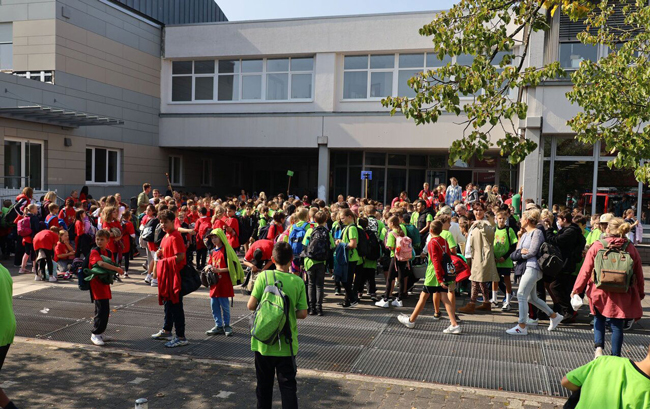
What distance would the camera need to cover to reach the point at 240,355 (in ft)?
22.1

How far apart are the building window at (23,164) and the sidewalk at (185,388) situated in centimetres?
1350

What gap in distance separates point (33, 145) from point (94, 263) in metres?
14.3

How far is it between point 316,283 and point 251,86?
17723 mm

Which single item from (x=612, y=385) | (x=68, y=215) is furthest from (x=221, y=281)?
(x=68, y=215)

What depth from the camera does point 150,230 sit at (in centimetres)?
1062

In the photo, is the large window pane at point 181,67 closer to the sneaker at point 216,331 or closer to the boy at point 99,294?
the boy at point 99,294

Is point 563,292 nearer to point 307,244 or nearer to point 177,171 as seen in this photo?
point 307,244

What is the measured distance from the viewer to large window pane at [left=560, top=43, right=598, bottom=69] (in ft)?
56.0

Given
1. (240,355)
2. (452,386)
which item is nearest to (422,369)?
(452,386)

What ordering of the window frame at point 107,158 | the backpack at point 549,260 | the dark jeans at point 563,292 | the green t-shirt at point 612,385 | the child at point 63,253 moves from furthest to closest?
the window frame at point 107,158 → the child at point 63,253 → the dark jeans at point 563,292 → the backpack at point 549,260 → the green t-shirt at point 612,385

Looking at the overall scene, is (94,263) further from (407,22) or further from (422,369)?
(407,22)

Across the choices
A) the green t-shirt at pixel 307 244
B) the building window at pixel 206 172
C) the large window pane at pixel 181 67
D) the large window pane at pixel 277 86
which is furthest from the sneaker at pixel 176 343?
the building window at pixel 206 172

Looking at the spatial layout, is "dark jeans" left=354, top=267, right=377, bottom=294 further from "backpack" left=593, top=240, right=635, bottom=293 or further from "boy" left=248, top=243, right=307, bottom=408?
"boy" left=248, top=243, right=307, bottom=408

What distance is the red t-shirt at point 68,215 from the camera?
41.1 feet
